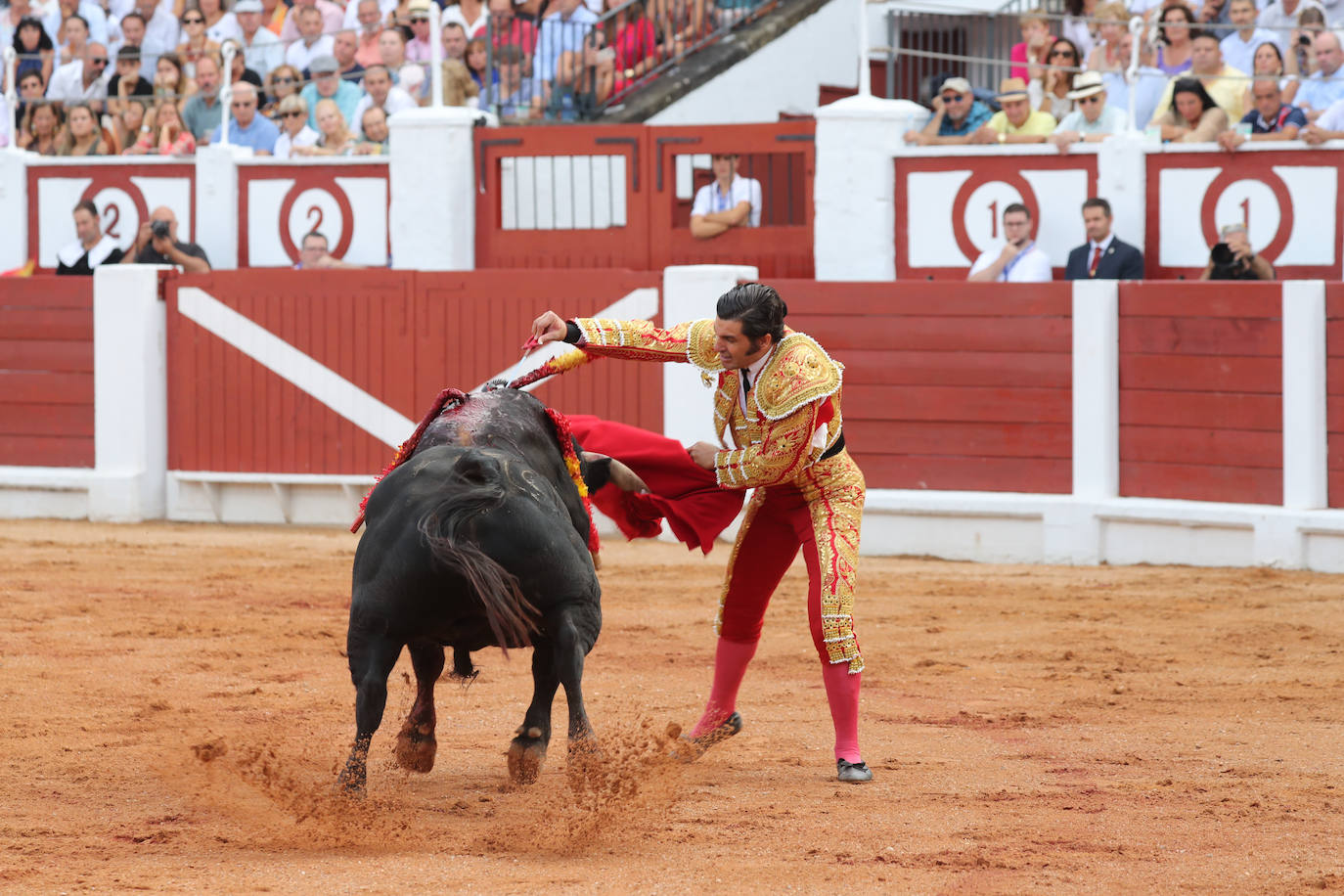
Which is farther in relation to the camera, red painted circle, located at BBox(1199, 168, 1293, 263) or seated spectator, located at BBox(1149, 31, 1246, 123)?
seated spectator, located at BBox(1149, 31, 1246, 123)

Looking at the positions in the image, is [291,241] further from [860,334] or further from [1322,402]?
[1322,402]

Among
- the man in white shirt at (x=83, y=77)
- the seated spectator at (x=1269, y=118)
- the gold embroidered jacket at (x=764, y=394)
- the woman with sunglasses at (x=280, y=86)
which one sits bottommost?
the gold embroidered jacket at (x=764, y=394)

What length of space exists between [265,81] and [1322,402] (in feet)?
24.2

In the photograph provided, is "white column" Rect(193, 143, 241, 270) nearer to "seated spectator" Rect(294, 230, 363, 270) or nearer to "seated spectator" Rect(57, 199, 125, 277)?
"seated spectator" Rect(57, 199, 125, 277)

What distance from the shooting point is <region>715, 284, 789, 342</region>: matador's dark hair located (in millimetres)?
4012

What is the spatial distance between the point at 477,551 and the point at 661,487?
43.4 inches

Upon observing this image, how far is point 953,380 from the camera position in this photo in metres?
8.24

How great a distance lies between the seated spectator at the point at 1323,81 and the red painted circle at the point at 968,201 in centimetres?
136

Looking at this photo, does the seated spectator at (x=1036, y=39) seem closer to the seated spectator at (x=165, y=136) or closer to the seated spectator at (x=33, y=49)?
the seated spectator at (x=165, y=136)

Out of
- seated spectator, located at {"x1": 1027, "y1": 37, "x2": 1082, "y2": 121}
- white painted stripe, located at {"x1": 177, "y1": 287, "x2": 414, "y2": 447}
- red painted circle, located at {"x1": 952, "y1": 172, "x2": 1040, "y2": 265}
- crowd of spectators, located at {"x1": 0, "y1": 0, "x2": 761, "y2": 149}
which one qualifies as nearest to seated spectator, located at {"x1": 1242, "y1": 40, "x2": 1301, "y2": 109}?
seated spectator, located at {"x1": 1027, "y1": 37, "x2": 1082, "y2": 121}

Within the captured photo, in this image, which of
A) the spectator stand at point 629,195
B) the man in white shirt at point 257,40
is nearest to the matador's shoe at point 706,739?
the spectator stand at point 629,195

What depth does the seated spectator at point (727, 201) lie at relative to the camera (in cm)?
977

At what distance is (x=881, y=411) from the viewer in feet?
27.4

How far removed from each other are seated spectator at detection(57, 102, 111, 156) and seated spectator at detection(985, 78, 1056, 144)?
226 inches
